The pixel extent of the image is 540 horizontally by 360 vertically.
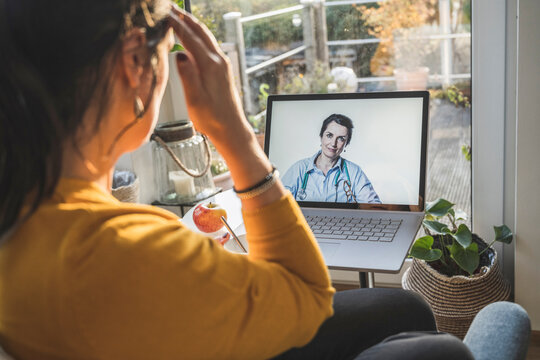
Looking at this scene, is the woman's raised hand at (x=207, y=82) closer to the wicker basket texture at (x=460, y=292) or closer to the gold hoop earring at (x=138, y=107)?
the gold hoop earring at (x=138, y=107)

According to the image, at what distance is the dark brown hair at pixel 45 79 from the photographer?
0.63 m

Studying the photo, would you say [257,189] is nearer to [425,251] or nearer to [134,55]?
[134,55]

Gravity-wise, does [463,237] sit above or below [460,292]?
above

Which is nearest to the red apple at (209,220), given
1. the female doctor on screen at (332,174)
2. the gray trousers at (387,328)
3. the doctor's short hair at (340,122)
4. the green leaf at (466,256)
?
the female doctor on screen at (332,174)

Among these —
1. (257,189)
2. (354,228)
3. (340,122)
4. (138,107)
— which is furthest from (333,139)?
(138,107)

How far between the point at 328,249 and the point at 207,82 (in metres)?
0.59

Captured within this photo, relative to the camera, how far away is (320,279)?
0.83 m

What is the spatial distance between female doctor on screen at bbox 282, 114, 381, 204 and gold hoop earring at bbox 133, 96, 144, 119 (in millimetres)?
819

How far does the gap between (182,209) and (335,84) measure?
26.6 inches

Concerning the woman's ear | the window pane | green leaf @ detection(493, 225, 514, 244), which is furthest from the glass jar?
the woman's ear

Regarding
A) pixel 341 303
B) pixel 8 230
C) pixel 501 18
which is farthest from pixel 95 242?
pixel 501 18

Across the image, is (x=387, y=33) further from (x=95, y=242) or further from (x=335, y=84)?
(x=95, y=242)

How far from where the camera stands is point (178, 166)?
6.75 ft

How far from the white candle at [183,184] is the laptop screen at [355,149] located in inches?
20.9
